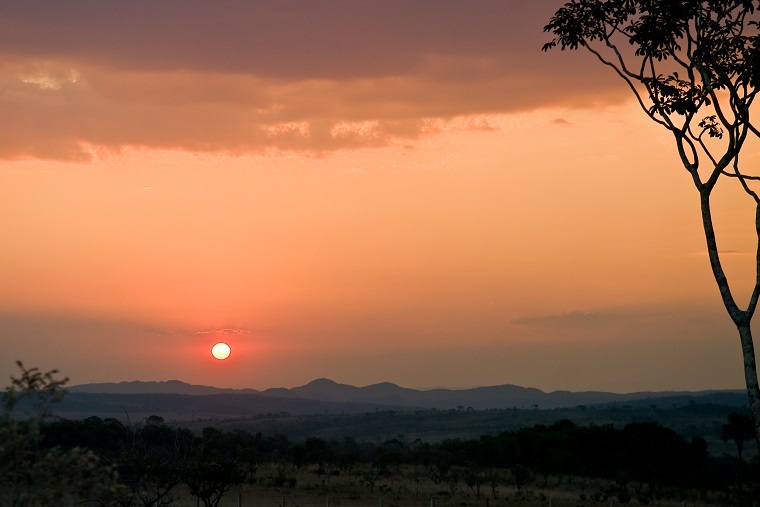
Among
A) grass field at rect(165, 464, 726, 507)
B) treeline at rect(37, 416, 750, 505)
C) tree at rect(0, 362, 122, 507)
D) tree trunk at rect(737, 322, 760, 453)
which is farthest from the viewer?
treeline at rect(37, 416, 750, 505)

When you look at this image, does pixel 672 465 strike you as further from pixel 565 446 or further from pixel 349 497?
pixel 349 497

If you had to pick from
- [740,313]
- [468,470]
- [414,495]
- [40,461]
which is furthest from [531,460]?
[40,461]

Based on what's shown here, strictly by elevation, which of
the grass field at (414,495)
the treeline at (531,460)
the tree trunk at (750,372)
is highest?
the tree trunk at (750,372)

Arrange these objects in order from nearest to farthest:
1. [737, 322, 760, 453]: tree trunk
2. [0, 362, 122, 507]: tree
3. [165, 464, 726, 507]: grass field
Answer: [0, 362, 122, 507]: tree < [737, 322, 760, 453]: tree trunk < [165, 464, 726, 507]: grass field

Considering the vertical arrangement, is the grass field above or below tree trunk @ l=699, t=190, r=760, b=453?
below

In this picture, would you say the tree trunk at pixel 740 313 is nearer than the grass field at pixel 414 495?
Yes

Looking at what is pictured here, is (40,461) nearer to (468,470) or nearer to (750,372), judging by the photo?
(750,372)

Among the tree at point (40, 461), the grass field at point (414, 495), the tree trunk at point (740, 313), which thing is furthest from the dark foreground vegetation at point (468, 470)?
the tree at point (40, 461)

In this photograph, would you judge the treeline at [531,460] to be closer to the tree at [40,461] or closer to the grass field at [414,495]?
the grass field at [414,495]

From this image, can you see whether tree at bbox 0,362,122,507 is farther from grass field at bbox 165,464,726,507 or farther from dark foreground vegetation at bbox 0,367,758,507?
grass field at bbox 165,464,726,507


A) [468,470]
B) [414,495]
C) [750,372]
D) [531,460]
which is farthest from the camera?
[531,460]

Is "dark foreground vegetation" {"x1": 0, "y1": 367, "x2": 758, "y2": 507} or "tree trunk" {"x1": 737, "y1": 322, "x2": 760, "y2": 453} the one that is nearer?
"tree trunk" {"x1": 737, "y1": 322, "x2": 760, "y2": 453}

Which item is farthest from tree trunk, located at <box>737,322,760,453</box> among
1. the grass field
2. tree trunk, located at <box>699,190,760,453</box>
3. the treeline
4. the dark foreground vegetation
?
the treeline

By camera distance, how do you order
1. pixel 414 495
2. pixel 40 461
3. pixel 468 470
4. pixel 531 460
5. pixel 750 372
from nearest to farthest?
pixel 40 461 < pixel 750 372 < pixel 414 495 < pixel 468 470 < pixel 531 460
